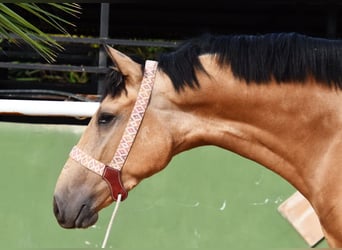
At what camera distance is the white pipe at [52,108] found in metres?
4.06

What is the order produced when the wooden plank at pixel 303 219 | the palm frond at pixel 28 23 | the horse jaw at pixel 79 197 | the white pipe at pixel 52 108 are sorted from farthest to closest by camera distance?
the wooden plank at pixel 303 219 < the white pipe at pixel 52 108 < the horse jaw at pixel 79 197 < the palm frond at pixel 28 23

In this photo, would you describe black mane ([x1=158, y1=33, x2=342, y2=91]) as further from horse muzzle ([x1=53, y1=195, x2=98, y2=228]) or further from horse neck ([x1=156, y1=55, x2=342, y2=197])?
horse muzzle ([x1=53, y1=195, x2=98, y2=228])

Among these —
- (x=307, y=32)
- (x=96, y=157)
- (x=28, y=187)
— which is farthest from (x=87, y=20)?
(x=96, y=157)

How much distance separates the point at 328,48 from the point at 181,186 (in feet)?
4.98

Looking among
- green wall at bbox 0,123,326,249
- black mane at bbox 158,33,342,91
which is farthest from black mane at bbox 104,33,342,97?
green wall at bbox 0,123,326,249

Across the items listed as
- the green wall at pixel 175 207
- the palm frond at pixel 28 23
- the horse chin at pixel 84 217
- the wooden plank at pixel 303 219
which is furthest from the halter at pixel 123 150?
the wooden plank at pixel 303 219

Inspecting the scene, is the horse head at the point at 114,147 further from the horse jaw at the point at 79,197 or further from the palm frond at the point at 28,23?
the palm frond at the point at 28,23

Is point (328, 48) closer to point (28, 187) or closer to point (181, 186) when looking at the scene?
point (181, 186)

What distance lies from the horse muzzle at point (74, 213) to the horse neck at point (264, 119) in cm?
45

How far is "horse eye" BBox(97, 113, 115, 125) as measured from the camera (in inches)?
133

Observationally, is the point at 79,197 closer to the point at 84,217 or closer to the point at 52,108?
the point at 84,217

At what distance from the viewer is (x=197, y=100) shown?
336 cm

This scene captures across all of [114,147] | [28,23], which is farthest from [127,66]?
[28,23]

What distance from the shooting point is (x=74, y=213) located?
135 inches
